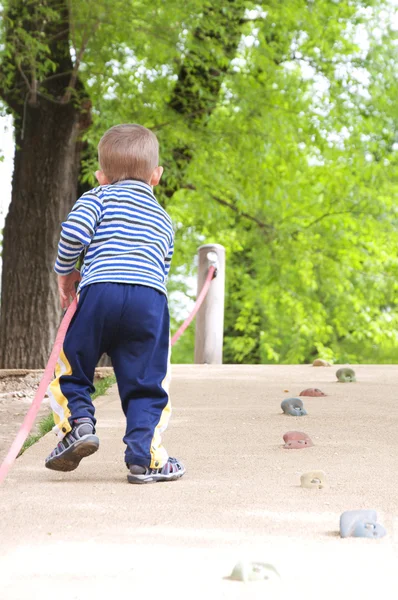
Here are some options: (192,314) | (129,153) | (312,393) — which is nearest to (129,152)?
(129,153)

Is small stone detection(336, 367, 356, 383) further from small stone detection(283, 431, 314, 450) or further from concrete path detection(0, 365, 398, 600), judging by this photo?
small stone detection(283, 431, 314, 450)

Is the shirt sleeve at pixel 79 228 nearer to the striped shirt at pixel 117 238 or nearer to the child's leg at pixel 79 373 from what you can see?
the striped shirt at pixel 117 238

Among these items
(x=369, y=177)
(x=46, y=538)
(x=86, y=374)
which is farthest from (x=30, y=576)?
(x=369, y=177)

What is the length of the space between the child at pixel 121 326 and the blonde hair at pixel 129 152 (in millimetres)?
15

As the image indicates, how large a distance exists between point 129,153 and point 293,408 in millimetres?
2293

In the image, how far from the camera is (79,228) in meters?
3.66

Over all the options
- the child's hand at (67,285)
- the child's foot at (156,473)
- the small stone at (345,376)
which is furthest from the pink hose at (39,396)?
the small stone at (345,376)

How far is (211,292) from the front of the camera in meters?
9.96

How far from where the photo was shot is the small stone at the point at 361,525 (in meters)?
2.76

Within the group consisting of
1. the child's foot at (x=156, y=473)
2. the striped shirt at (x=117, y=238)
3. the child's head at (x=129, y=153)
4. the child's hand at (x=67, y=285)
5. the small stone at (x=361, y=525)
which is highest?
the child's head at (x=129, y=153)

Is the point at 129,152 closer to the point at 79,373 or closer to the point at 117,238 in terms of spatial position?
the point at 117,238

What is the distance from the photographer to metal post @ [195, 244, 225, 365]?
9867 mm

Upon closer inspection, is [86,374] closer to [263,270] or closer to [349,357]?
[263,270]

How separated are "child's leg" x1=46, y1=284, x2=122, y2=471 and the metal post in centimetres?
608
